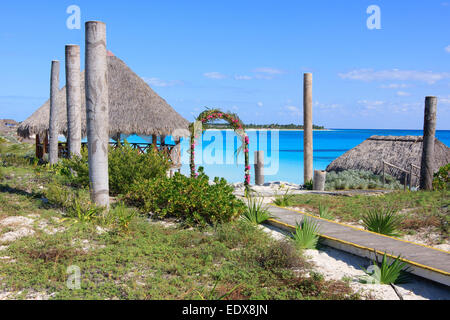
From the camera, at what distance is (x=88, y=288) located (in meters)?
4.83

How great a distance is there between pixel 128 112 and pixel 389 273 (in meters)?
13.8

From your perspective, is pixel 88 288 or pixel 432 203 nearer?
pixel 88 288

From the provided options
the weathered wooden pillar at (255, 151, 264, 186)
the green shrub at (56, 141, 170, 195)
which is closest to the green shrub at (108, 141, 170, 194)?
the green shrub at (56, 141, 170, 195)

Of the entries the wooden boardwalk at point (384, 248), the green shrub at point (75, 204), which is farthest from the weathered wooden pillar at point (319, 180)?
Answer: the green shrub at point (75, 204)

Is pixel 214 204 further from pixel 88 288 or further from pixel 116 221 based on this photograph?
pixel 88 288

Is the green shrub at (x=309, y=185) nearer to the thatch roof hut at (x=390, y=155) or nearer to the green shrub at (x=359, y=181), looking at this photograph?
the green shrub at (x=359, y=181)

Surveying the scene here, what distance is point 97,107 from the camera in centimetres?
773

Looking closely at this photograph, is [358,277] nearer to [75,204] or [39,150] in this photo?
[75,204]

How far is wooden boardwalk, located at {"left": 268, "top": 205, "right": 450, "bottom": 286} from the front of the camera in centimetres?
514

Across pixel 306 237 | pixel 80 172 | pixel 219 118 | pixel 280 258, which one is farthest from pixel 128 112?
pixel 280 258

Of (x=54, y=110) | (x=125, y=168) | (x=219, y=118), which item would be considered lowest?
(x=125, y=168)

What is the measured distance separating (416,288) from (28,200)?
7.39 metres
